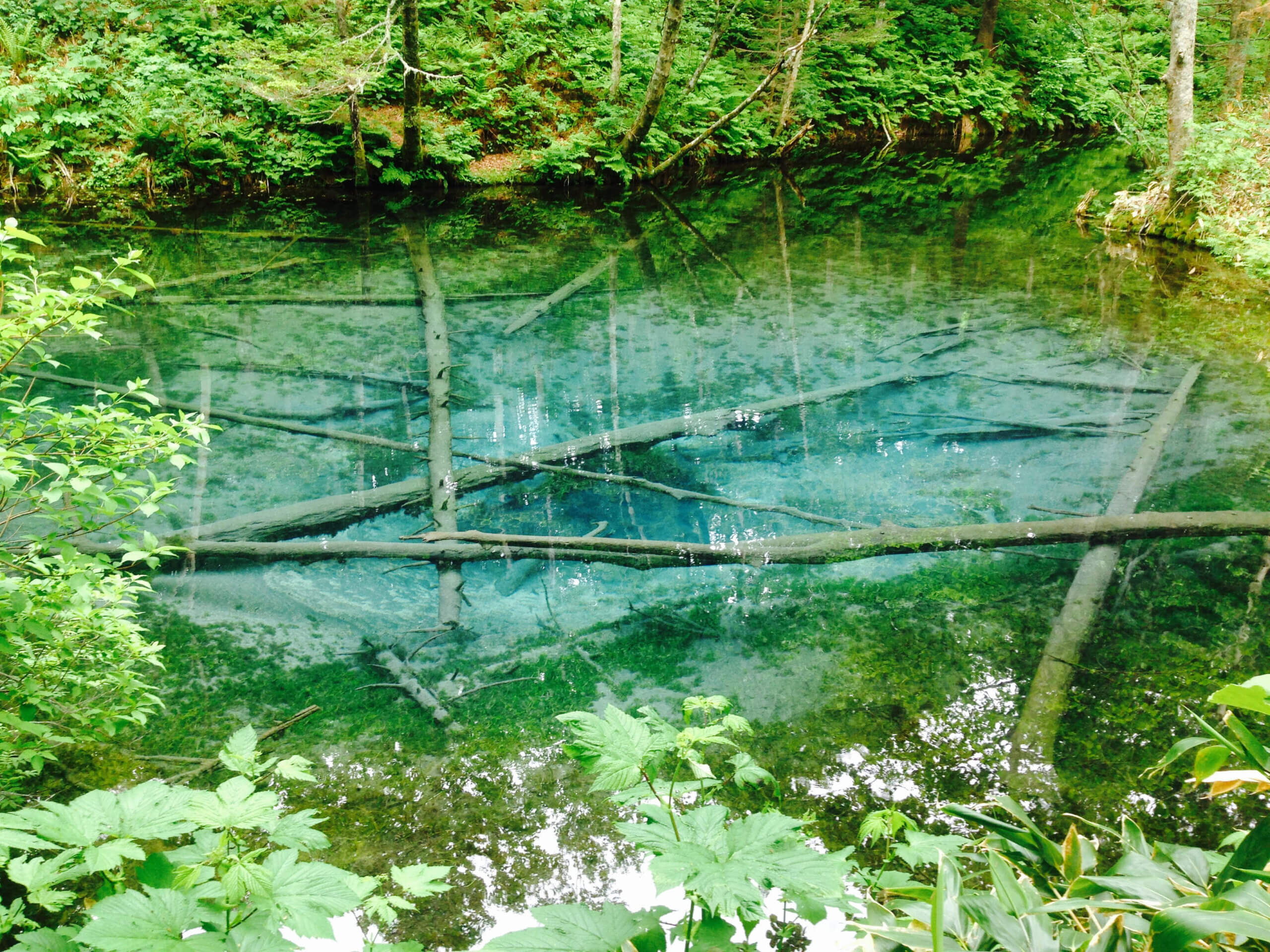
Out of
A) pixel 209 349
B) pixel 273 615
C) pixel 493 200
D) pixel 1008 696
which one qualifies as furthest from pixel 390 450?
pixel 493 200

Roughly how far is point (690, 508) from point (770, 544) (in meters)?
0.53

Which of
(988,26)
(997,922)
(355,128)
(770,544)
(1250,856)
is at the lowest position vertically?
(770,544)

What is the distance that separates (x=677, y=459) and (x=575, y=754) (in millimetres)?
3528

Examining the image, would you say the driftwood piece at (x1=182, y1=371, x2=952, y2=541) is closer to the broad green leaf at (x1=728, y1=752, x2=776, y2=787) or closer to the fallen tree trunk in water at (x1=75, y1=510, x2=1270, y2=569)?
the fallen tree trunk in water at (x1=75, y1=510, x2=1270, y2=569)

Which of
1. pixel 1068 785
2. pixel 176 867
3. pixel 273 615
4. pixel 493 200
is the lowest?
pixel 1068 785

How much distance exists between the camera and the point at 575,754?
151cm

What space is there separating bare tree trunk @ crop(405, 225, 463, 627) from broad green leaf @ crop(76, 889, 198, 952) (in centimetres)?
234

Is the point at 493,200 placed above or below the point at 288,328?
above

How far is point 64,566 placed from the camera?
219cm

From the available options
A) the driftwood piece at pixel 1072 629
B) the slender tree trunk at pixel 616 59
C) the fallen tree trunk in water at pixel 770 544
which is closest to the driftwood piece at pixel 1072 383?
the driftwood piece at pixel 1072 629

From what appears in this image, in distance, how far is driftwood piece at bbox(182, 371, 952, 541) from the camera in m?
4.16

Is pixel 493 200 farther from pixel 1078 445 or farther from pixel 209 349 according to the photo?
pixel 1078 445

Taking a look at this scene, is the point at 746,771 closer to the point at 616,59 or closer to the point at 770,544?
the point at 770,544

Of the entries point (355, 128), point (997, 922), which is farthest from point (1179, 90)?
point (997, 922)
